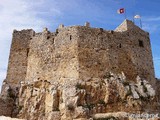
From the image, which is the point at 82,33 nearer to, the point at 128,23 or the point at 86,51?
the point at 86,51

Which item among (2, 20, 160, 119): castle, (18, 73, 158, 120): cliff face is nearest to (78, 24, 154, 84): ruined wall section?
(2, 20, 160, 119): castle

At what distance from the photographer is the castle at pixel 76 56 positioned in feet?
81.1

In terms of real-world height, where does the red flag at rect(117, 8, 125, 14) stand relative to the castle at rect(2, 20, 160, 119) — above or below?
above

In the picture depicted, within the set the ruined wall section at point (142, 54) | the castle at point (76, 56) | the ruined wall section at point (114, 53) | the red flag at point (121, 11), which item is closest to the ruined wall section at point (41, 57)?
the castle at point (76, 56)

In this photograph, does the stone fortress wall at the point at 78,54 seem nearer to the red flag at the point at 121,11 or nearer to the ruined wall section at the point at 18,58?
the ruined wall section at the point at 18,58

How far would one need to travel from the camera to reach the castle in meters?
24.7

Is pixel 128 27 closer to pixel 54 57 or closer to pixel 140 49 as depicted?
pixel 140 49

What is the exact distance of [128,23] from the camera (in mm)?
28234

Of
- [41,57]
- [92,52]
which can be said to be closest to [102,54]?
[92,52]

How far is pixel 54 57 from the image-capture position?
25.7m

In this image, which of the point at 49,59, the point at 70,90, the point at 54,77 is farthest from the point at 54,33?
the point at 70,90

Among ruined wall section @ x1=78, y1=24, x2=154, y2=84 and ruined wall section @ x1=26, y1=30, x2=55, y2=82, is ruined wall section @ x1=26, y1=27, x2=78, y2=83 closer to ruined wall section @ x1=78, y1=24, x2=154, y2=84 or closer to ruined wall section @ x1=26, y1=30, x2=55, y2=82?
ruined wall section @ x1=26, y1=30, x2=55, y2=82

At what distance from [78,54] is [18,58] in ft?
21.7

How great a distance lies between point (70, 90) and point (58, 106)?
1664 mm
